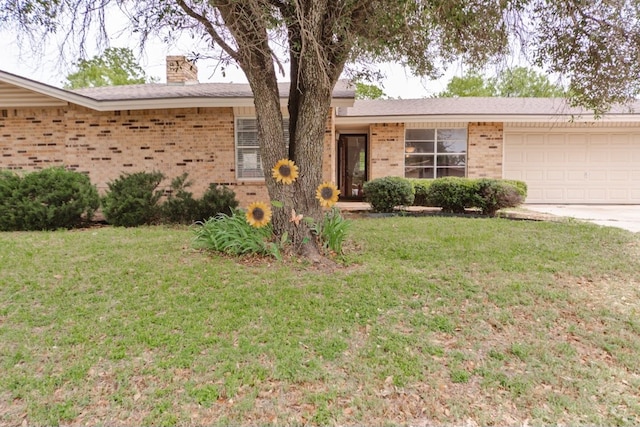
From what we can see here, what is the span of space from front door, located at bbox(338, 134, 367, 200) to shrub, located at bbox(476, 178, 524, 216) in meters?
5.02

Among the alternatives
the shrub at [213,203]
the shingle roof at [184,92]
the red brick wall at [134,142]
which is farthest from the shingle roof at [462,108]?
the shrub at [213,203]

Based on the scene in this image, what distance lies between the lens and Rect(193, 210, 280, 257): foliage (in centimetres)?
534

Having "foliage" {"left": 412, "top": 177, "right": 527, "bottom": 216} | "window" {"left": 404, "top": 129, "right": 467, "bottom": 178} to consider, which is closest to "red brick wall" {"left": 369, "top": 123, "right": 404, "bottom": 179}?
"window" {"left": 404, "top": 129, "right": 467, "bottom": 178}

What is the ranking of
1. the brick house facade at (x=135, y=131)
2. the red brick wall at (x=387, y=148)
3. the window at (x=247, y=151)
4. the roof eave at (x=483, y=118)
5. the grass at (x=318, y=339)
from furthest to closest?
the red brick wall at (x=387, y=148) → the roof eave at (x=483, y=118) → the window at (x=247, y=151) → the brick house facade at (x=135, y=131) → the grass at (x=318, y=339)

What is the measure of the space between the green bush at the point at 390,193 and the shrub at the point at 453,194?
730 mm

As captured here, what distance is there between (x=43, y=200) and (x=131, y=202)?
160 cm

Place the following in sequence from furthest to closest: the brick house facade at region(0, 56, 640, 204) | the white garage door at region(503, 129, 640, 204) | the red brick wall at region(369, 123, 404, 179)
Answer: the white garage door at region(503, 129, 640, 204)
the red brick wall at region(369, 123, 404, 179)
the brick house facade at region(0, 56, 640, 204)

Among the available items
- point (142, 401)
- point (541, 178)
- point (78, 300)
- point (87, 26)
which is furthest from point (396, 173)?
point (142, 401)

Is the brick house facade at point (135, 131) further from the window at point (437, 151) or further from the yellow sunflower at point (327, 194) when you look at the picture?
the yellow sunflower at point (327, 194)

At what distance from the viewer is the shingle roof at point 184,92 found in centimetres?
920

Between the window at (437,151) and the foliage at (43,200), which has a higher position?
the window at (437,151)

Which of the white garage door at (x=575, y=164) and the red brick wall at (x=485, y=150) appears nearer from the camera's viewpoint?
the red brick wall at (x=485, y=150)

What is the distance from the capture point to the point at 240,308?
3900 millimetres

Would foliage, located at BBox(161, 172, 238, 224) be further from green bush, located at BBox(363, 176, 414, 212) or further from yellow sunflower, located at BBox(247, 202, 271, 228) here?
green bush, located at BBox(363, 176, 414, 212)
